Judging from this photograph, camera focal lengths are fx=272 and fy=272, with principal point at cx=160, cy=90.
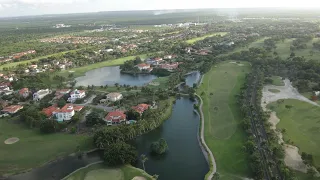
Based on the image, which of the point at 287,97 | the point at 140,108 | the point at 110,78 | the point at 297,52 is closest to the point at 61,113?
the point at 140,108

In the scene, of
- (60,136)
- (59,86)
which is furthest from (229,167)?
(59,86)

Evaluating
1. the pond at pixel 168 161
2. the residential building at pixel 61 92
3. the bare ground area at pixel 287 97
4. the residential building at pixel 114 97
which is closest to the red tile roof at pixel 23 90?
the residential building at pixel 61 92

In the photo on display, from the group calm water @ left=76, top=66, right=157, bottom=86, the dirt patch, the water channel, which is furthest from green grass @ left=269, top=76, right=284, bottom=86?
calm water @ left=76, top=66, right=157, bottom=86

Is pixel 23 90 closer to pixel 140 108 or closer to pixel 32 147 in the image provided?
pixel 32 147

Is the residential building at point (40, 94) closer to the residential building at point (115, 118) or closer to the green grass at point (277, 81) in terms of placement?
the residential building at point (115, 118)

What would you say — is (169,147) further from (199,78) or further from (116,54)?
(116,54)

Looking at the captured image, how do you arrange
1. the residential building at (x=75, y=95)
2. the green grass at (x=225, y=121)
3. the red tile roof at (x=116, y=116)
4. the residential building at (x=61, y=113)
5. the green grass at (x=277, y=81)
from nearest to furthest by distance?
1. the green grass at (x=225, y=121)
2. the red tile roof at (x=116, y=116)
3. the residential building at (x=61, y=113)
4. the residential building at (x=75, y=95)
5. the green grass at (x=277, y=81)
